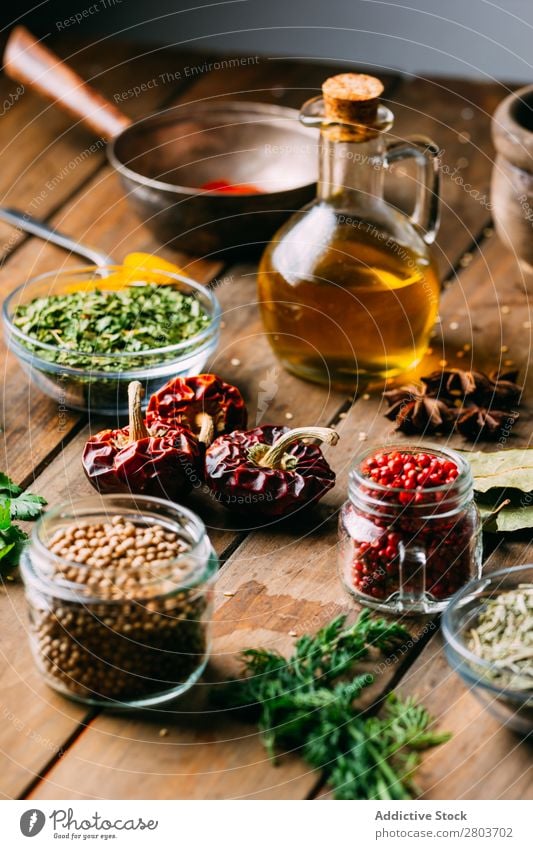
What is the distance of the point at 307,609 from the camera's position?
1344 millimetres

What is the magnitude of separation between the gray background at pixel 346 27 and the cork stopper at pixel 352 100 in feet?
4.63

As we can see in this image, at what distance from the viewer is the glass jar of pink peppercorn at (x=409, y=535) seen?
1301mm

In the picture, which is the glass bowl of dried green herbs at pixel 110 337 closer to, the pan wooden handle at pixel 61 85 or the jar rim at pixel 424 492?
the jar rim at pixel 424 492

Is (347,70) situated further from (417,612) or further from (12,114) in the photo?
(417,612)

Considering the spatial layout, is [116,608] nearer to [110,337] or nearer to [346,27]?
[110,337]

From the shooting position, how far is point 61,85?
2.35 metres

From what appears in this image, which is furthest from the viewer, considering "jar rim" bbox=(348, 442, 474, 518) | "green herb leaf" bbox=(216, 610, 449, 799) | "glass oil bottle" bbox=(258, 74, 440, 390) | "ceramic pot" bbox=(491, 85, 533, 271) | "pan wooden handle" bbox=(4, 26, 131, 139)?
"pan wooden handle" bbox=(4, 26, 131, 139)

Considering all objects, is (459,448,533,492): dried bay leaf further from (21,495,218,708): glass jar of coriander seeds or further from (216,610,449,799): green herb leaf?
(21,495,218,708): glass jar of coriander seeds

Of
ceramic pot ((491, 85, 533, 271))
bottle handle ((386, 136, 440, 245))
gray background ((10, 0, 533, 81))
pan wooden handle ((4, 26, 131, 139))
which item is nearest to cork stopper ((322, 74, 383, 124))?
bottle handle ((386, 136, 440, 245))

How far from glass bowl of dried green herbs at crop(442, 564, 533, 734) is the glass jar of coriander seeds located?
0.90ft

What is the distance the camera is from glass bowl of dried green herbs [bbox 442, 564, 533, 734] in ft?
3.82

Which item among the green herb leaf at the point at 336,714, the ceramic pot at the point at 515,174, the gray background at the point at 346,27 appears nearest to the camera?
the green herb leaf at the point at 336,714
